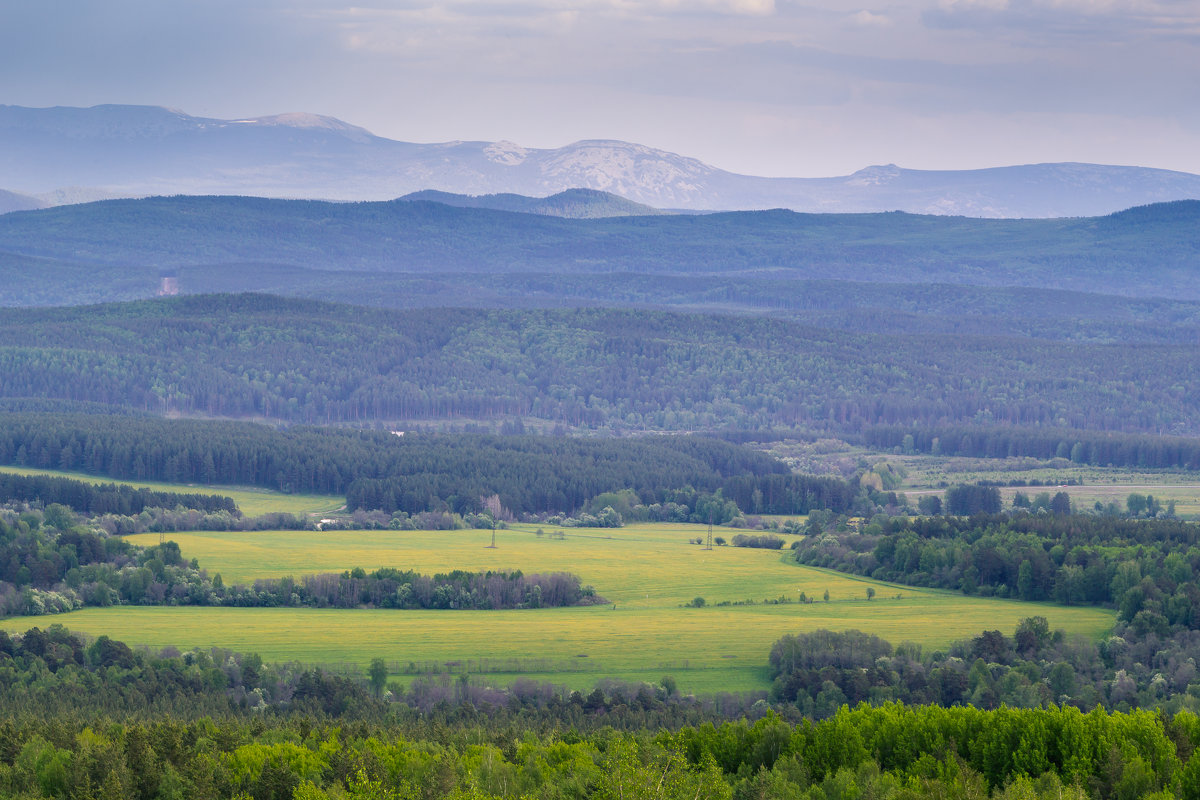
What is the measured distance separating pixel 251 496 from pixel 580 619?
205 feet

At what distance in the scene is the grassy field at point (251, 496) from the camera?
14900 centimetres

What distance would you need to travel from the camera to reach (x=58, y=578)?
10575cm

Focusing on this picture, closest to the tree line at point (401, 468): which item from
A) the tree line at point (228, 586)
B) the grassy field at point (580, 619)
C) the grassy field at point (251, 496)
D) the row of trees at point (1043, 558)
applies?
the grassy field at point (251, 496)

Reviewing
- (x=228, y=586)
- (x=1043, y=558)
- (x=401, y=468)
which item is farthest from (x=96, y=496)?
(x=1043, y=558)

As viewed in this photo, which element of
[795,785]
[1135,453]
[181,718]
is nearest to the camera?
[795,785]

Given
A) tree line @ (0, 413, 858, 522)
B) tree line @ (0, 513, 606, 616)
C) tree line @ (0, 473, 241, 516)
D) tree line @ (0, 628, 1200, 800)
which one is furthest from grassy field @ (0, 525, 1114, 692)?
tree line @ (0, 413, 858, 522)

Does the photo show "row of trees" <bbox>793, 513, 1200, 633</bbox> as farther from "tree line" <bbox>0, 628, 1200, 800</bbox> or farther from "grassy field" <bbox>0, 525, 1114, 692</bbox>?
"tree line" <bbox>0, 628, 1200, 800</bbox>

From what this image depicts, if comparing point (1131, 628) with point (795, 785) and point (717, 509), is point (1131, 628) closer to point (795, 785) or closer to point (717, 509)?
point (795, 785)

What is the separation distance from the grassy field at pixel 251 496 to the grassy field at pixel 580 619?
773 inches

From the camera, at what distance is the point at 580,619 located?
331 feet

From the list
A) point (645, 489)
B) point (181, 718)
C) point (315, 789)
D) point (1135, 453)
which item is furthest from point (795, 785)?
point (1135, 453)

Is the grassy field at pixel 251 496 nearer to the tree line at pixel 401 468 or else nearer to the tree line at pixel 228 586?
the tree line at pixel 401 468

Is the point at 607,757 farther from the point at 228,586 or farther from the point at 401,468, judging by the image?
the point at 401,468

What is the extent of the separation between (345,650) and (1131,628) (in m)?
38.9
